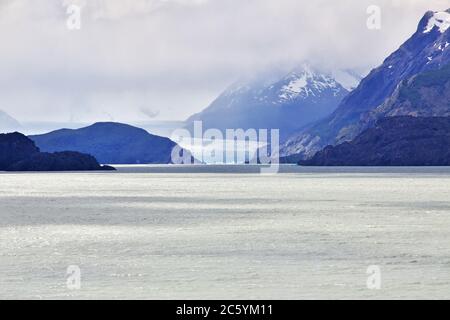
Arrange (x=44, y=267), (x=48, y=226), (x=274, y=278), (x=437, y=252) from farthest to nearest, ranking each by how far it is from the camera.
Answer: (x=48, y=226) → (x=437, y=252) → (x=44, y=267) → (x=274, y=278)

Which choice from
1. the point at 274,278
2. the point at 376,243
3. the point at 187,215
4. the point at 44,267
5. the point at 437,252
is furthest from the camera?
the point at 187,215

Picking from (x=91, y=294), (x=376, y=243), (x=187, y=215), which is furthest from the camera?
(x=187, y=215)

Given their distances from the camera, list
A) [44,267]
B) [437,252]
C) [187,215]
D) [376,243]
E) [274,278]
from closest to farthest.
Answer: [274,278] < [44,267] < [437,252] < [376,243] < [187,215]

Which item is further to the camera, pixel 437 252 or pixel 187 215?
pixel 187 215

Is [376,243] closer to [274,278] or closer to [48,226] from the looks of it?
[274,278]

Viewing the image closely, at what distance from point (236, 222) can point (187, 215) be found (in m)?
13.1

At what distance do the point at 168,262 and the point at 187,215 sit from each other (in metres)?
46.0

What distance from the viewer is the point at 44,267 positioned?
173ft
